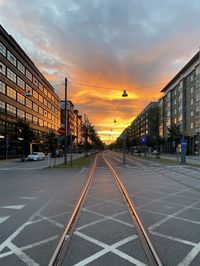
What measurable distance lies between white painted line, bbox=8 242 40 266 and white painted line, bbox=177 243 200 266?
84.1 inches

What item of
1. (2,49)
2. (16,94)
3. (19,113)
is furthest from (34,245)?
(19,113)

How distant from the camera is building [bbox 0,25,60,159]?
55.5m

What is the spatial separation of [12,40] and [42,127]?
3221 centimetres

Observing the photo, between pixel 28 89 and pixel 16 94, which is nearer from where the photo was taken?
pixel 16 94

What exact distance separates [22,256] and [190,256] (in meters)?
2.59

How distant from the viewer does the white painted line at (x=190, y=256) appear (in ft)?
→ 15.9

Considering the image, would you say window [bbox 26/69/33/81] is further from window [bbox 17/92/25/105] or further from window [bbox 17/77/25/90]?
window [bbox 17/92/25/105]

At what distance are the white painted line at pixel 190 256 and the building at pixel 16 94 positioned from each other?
39.1 m

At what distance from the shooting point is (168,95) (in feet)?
374

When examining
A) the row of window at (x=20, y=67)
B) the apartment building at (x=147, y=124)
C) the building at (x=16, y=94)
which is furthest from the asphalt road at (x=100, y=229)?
the apartment building at (x=147, y=124)

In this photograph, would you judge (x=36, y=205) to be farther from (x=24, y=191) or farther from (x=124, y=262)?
(x=124, y=262)

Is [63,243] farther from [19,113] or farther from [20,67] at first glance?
[20,67]

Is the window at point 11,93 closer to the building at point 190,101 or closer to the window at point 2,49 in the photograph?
the window at point 2,49

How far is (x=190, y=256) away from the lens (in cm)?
518
